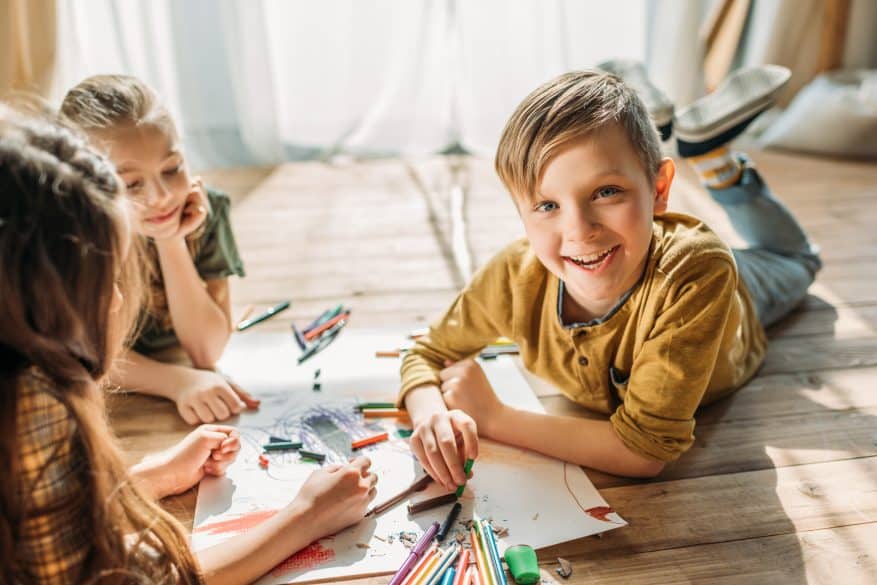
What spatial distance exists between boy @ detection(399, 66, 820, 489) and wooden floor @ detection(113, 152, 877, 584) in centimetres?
8

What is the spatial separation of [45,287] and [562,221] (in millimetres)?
592

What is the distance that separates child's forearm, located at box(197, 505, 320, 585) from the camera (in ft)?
2.99

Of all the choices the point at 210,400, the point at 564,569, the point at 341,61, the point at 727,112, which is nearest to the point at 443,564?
the point at 564,569

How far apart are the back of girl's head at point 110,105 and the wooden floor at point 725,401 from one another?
0.45 metres

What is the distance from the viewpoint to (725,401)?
130cm

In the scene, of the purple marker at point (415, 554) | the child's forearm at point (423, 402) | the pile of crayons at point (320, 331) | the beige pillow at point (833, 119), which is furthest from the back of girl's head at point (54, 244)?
the beige pillow at point (833, 119)

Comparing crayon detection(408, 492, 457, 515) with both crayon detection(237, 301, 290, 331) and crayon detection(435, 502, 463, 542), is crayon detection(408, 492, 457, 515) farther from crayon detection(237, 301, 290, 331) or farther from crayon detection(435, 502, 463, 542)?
crayon detection(237, 301, 290, 331)

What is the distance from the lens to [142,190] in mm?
1211

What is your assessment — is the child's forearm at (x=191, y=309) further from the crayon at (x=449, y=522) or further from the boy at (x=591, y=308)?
the crayon at (x=449, y=522)

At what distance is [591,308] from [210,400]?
0.59m

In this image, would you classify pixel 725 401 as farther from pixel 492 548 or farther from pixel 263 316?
pixel 263 316

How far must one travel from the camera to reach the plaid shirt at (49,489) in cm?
68

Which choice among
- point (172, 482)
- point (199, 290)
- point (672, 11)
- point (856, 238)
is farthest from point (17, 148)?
point (672, 11)

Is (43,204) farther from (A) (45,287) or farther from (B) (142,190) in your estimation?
(B) (142,190)
